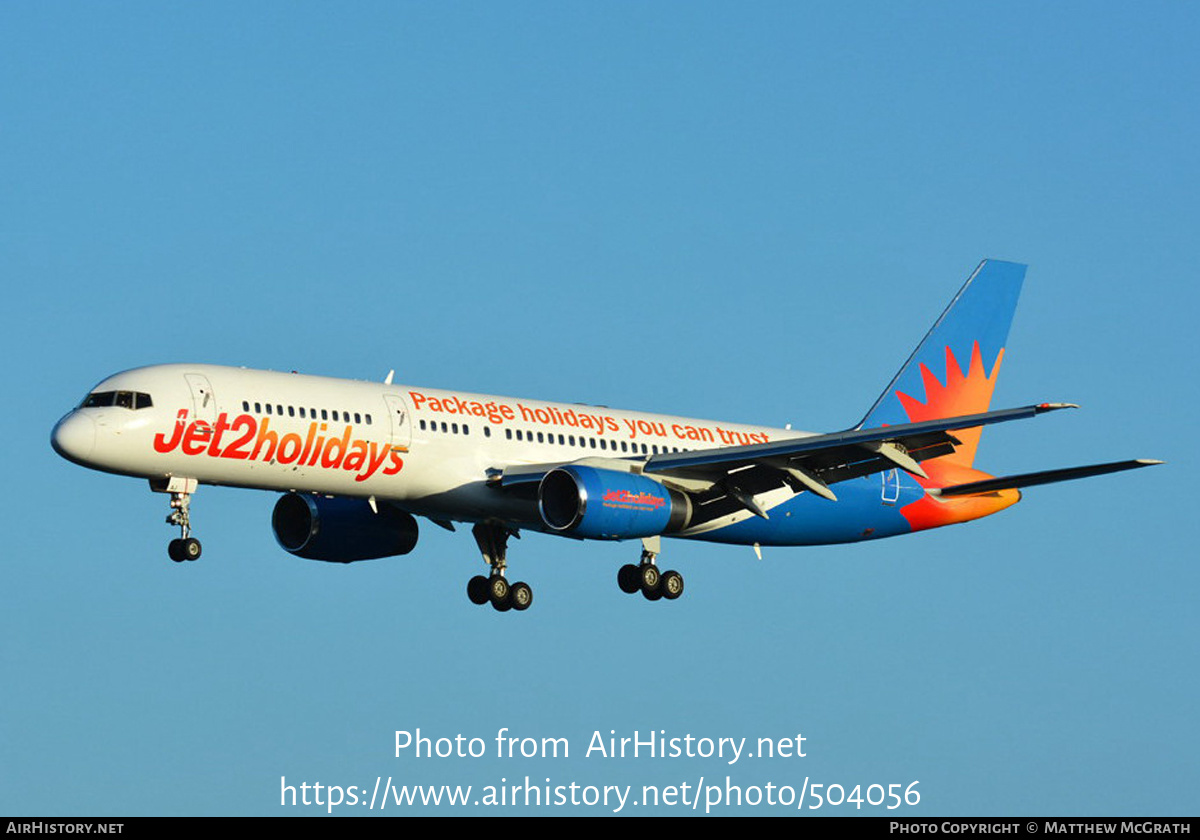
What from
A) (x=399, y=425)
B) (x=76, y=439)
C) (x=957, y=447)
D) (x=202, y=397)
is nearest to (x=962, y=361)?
(x=957, y=447)

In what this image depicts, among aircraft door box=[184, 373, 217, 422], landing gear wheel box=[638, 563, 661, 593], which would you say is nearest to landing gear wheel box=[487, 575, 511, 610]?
landing gear wheel box=[638, 563, 661, 593]

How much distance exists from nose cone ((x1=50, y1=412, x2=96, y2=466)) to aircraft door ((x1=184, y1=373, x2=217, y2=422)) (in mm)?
2367

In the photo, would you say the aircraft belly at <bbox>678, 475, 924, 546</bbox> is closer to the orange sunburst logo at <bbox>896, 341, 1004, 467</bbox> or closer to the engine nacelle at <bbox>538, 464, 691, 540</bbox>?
the orange sunburst logo at <bbox>896, 341, 1004, 467</bbox>

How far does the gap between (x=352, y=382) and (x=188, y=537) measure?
5786 mm

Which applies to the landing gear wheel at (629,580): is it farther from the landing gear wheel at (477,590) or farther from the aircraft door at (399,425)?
the aircraft door at (399,425)

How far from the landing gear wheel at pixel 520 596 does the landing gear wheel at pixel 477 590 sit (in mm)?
850

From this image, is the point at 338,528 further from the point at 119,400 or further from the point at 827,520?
the point at 827,520

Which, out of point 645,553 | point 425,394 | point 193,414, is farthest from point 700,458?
point 193,414

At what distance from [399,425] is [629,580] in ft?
26.5

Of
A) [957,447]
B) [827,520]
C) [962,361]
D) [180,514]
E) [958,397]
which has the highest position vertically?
[962,361]

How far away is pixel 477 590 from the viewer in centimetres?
5750

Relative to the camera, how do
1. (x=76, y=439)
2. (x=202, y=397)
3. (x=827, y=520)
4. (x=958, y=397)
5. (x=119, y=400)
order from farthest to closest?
(x=958, y=397), (x=827, y=520), (x=202, y=397), (x=119, y=400), (x=76, y=439)

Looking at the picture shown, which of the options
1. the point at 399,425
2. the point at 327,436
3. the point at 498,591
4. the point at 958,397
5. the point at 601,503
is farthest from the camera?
the point at 958,397

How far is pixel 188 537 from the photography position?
4947 cm
